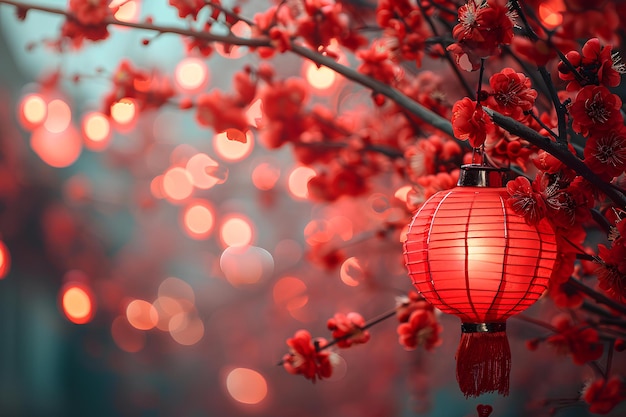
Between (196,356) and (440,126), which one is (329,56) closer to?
(440,126)

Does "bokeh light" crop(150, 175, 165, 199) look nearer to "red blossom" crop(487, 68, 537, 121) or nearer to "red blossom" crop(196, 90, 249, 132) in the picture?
"red blossom" crop(196, 90, 249, 132)

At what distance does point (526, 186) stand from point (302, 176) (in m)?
3.55

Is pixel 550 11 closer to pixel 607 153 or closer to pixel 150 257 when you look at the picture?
pixel 607 153

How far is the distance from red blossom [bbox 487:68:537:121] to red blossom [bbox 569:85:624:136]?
7cm

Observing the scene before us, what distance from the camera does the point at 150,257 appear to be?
18.2ft

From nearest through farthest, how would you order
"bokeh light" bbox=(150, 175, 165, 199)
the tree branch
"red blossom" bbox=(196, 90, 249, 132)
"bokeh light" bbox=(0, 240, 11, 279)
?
the tree branch → "red blossom" bbox=(196, 90, 249, 132) → "bokeh light" bbox=(0, 240, 11, 279) → "bokeh light" bbox=(150, 175, 165, 199)

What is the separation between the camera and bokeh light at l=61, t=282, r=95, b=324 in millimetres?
5074

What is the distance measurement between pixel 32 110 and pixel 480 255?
4.09 m

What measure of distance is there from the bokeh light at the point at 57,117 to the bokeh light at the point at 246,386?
1.98 m

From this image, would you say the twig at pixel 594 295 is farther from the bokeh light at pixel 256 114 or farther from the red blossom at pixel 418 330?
the bokeh light at pixel 256 114

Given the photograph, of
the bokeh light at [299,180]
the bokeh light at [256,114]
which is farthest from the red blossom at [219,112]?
the bokeh light at [299,180]

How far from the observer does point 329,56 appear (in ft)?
4.76

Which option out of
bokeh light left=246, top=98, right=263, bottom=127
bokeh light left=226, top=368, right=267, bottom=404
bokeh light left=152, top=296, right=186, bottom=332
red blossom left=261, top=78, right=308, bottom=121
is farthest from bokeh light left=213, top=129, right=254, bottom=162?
red blossom left=261, top=78, right=308, bottom=121

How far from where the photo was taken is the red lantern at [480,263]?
3.70 feet
